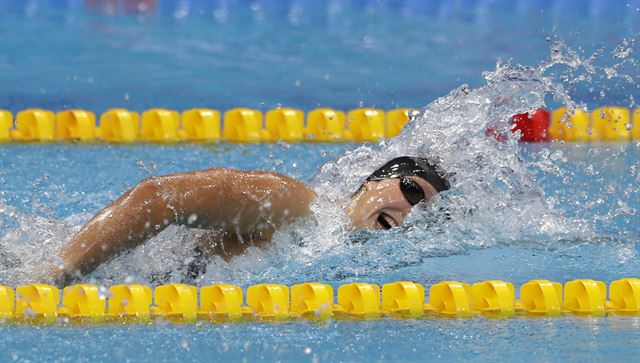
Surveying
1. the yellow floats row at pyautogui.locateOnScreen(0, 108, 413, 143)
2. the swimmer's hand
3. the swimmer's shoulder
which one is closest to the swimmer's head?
the swimmer's shoulder

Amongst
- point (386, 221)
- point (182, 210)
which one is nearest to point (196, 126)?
point (386, 221)

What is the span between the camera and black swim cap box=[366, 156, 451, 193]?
3.34 metres

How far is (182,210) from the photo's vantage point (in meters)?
2.80

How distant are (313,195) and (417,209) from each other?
331 mm

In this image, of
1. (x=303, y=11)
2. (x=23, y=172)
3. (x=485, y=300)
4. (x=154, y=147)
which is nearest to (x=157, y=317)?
(x=485, y=300)

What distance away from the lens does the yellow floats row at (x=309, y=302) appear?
271 cm

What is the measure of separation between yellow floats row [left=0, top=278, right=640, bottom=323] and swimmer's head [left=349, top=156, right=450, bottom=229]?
30 cm

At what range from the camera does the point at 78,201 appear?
165 inches

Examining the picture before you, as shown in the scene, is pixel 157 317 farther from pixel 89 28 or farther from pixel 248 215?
pixel 89 28

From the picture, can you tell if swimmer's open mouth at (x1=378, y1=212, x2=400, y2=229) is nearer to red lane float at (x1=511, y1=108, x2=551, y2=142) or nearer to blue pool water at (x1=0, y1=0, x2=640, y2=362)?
blue pool water at (x1=0, y1=0, x2=640, y2=362)

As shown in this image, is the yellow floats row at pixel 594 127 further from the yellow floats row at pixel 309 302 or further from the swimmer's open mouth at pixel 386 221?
the yellow floats row at pixel 309 302

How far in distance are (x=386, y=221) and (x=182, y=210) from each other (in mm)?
679

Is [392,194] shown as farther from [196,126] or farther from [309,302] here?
[196,126]

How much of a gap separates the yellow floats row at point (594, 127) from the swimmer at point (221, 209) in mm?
2125
